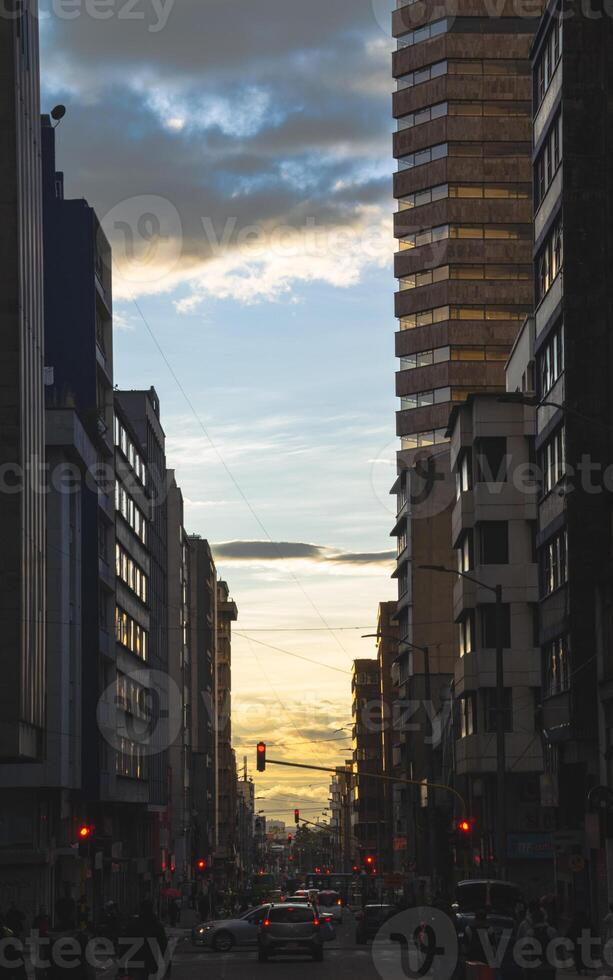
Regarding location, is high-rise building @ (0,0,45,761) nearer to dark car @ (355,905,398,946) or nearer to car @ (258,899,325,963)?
car @ (258,899,325,963)

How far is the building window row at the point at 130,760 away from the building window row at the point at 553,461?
110 ft

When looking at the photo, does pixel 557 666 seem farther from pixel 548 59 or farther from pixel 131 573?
pixel 131 573

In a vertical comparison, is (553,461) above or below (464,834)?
above

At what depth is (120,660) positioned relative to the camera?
86.9m

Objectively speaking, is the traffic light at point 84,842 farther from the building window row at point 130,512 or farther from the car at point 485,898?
the building window row at point 130,512

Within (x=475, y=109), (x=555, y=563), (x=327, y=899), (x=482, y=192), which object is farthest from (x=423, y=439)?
(x=555, y=563)

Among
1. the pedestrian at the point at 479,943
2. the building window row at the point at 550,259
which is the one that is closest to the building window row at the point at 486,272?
the building window row at the point at 550,259

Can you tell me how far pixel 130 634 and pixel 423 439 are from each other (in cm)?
3693

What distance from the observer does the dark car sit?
6009cm

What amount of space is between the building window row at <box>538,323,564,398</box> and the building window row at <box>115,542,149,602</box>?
109ft

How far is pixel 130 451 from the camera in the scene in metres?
94.8

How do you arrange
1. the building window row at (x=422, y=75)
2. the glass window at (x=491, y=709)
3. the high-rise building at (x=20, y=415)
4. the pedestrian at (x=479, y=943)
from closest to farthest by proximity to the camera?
the pedestrian at (x=479, y=943) → the high-rise building at (x=20, y=415) → the glass window at (x=491, y=709) → the building window row at (x=422, y=75)

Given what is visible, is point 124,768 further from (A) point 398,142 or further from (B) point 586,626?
(A) point 398,142

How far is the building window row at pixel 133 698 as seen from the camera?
8662 cm
